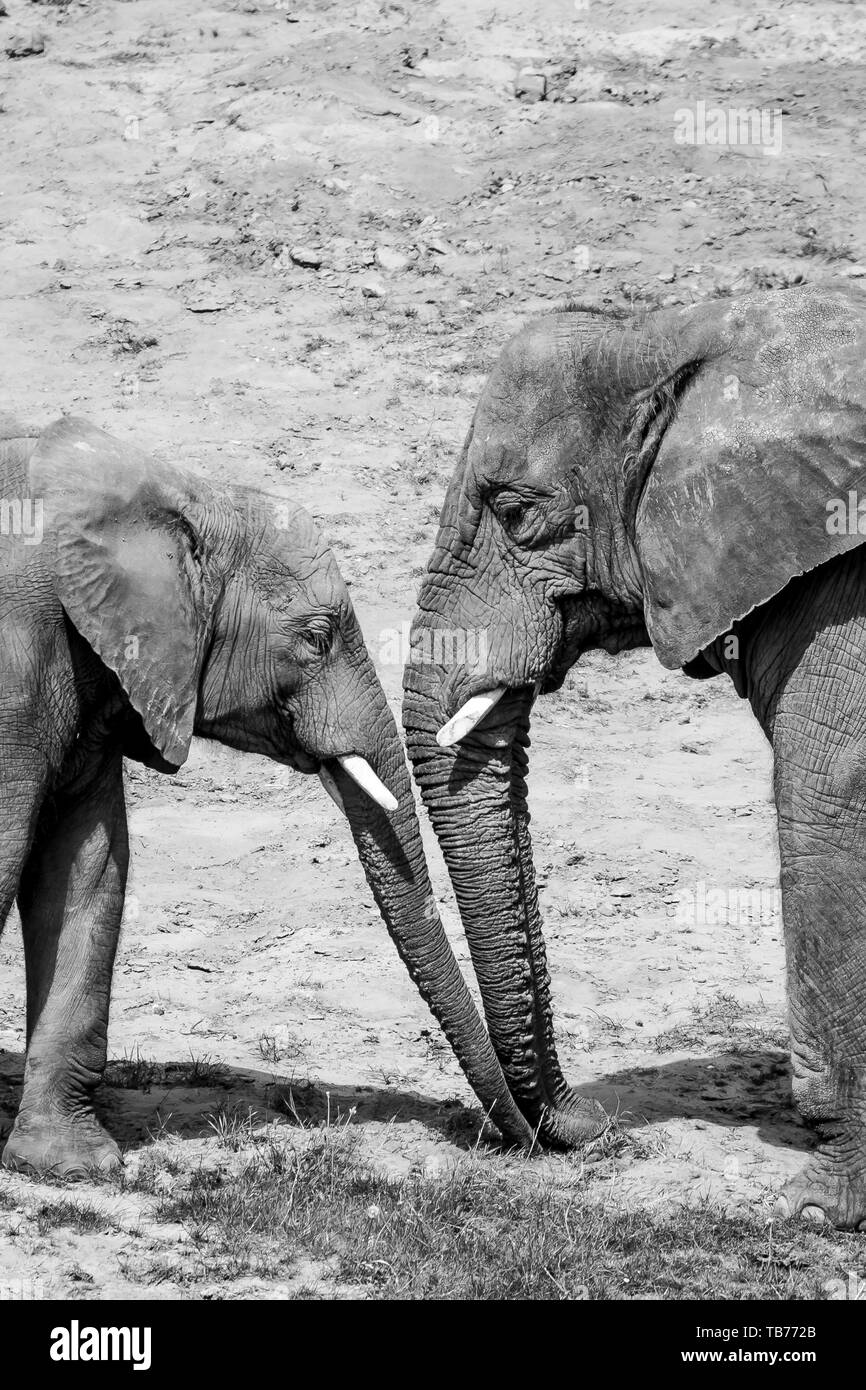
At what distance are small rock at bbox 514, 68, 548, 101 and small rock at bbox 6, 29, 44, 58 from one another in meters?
5.23

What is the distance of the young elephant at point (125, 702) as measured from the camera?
765cm

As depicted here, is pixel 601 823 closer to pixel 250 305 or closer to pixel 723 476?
pixel 723 476

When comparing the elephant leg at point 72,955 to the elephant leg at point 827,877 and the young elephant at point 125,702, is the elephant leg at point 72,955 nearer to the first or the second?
the young elephant at point 125,702

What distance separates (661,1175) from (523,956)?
3.52 feet

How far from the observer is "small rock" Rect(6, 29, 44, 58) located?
896 inches

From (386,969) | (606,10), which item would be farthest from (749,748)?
(606,10)

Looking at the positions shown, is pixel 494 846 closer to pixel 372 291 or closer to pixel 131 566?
pixel 131 566

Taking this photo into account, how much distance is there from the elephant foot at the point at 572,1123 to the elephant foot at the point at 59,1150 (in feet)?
5.51

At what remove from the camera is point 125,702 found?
8.10 meters

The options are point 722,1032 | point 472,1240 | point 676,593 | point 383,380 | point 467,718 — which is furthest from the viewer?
point 383,380

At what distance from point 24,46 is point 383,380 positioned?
801 centimetres

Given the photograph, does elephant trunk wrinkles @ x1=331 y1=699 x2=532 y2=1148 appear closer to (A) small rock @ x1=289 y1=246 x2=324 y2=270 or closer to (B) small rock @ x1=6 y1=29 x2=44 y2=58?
(A) small rock @ x1=289 y1=246 x2=324 y2=270

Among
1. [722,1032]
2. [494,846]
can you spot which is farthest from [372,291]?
[494,846]

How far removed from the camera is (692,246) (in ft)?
62.8
